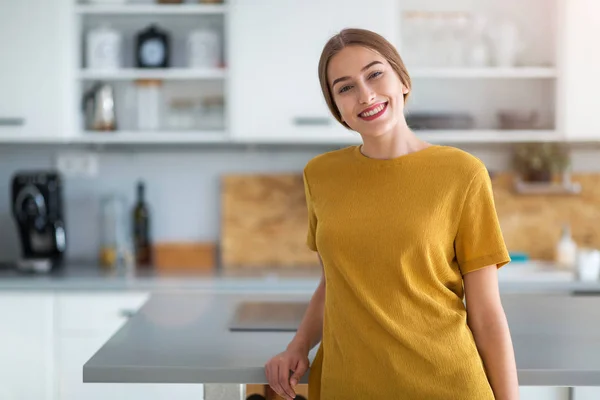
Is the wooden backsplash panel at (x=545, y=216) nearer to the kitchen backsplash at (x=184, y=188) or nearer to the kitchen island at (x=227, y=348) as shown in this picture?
the kitchen backsplash at (x=184, y=188)

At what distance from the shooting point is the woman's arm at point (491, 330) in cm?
125

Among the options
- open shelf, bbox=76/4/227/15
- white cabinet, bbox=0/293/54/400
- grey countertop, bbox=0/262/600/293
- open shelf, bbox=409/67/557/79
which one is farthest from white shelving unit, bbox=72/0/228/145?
open shelf, bbox=409/67/557/79

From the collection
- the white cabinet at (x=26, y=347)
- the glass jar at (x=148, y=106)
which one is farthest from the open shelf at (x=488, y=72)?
the white cabinet at (x=26, y=347)

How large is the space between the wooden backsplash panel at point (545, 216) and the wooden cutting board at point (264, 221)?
964mm

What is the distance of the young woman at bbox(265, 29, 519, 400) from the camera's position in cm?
124

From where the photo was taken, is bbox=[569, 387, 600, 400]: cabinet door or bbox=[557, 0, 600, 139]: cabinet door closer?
bbox=[569, 387, 600, 400]: cabinet door

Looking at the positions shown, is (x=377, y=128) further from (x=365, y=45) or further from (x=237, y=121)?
(x=237, y=121)

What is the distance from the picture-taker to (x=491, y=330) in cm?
126

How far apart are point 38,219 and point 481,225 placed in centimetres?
250

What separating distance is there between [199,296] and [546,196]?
2.08 m

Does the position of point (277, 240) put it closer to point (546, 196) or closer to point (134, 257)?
point (134, 257)

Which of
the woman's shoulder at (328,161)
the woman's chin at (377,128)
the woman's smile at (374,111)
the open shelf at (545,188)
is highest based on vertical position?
the woman's smile at (374,111)

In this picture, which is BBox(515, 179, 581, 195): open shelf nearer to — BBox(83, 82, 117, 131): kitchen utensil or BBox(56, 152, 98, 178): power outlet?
BBox(83, 82, 117, 131): kitchen utensil

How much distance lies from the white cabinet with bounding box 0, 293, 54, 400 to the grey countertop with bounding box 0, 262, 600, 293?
0.07 m
